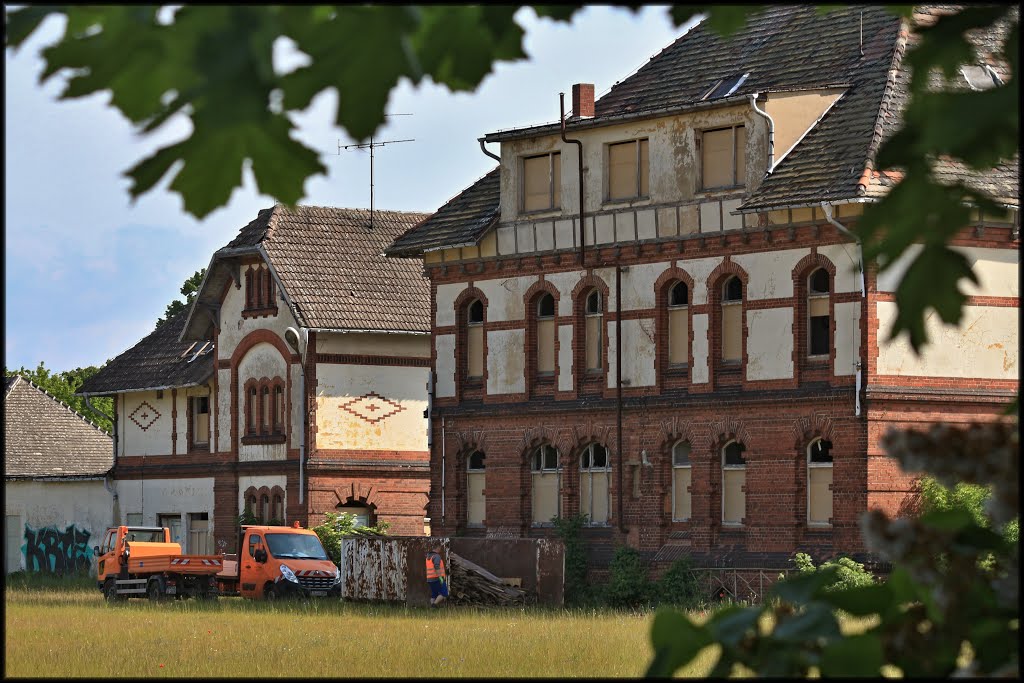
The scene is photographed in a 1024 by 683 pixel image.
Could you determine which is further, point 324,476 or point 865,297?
point 324,476

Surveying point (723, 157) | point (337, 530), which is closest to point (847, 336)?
point (723, 157)

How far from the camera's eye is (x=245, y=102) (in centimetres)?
350

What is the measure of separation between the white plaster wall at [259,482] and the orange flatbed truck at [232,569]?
476 cm

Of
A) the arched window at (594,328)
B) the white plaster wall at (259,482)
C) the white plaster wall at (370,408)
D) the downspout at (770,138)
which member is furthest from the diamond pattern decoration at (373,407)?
the downspout at (770,138)

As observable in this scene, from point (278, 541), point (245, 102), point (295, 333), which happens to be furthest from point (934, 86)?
point (295, 333)

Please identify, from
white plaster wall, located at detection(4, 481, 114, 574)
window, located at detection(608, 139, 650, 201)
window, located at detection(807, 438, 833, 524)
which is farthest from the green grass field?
white plaster wall, located at detection(4, 481, 114, 574)

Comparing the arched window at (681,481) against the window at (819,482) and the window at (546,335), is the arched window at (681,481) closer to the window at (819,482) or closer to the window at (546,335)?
the window at (819,482)

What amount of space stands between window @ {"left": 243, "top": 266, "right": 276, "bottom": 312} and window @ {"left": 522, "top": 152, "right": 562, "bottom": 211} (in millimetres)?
11486

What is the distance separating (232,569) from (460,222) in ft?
29.7

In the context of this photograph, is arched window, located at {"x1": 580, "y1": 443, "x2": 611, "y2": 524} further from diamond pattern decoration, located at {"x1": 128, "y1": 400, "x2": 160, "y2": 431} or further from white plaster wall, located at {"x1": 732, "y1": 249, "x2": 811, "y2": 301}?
diamond pattern decoration, located at {"x1": 128, "y1": 400, "x2": 160, "y2": 431}

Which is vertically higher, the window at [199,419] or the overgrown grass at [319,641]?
the window at [199,419]

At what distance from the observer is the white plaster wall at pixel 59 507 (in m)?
55.0

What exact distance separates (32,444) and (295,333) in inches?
753

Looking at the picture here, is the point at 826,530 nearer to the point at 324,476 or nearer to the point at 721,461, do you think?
the point at 721,461
